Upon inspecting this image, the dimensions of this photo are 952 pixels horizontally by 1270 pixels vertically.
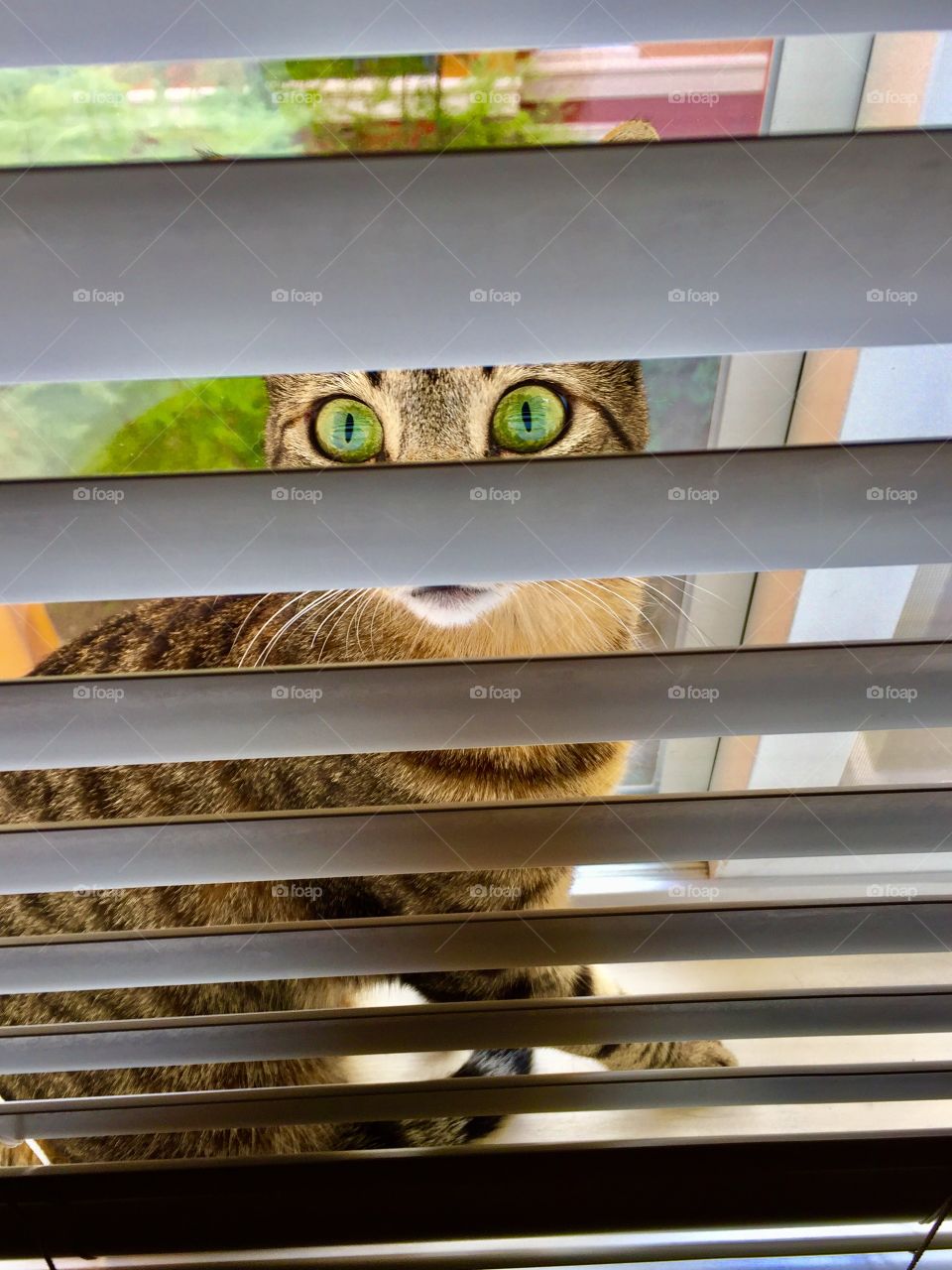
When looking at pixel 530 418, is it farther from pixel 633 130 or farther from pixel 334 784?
pixel 334 784

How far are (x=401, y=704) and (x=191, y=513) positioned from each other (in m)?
0.15

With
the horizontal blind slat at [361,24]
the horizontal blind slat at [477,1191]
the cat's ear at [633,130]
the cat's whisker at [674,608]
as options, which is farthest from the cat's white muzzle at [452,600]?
the horizontal blind slat at [361,24]

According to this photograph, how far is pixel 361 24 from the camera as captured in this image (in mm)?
316

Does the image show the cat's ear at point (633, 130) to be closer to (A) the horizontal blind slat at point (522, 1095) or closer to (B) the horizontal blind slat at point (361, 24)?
(B) the horizontal blind slat at point (361, 24)

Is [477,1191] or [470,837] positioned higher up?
[470,837]

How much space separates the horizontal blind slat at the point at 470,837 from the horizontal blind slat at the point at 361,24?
0.37 meters

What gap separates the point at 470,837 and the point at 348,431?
76 cm

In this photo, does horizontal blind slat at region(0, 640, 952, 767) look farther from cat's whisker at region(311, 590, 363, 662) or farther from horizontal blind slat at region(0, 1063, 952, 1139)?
cat's whisker at region(311, 590, 363, 662)

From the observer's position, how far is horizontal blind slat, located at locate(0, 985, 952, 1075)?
0.60 m

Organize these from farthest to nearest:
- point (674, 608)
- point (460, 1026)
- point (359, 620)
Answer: point (674, 608)
point (359, 620)
point (460, 1026)

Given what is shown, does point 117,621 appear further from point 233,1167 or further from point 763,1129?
point 763,1129

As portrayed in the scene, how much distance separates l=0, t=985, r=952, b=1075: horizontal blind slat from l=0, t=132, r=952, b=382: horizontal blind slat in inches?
17.3

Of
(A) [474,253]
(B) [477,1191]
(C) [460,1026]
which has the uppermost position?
(A) [474,253]

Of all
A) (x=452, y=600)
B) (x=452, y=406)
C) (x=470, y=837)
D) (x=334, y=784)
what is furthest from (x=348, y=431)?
(x=470, y=837)
